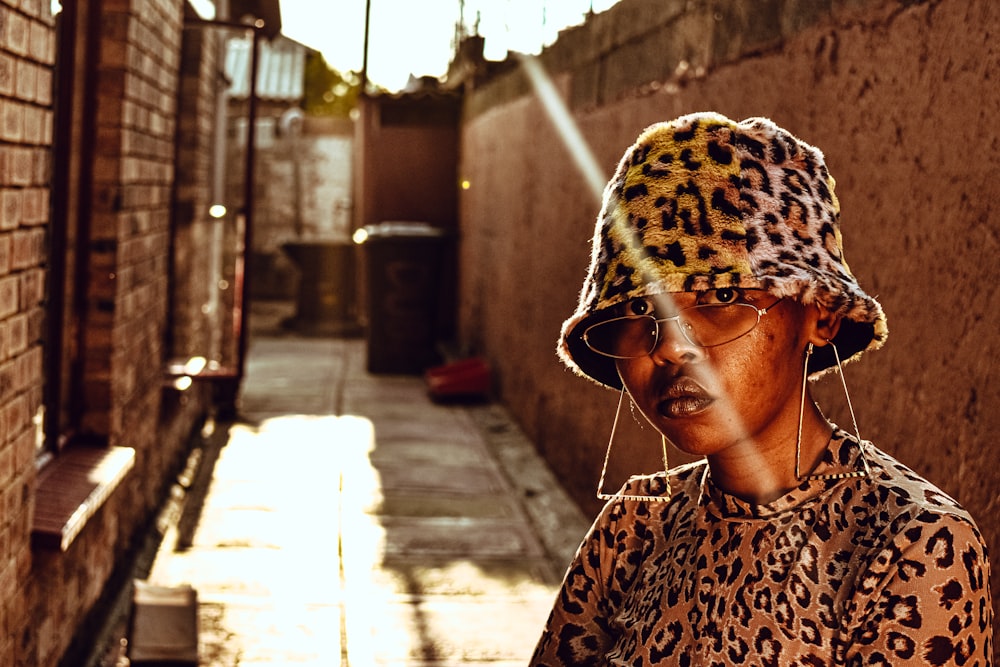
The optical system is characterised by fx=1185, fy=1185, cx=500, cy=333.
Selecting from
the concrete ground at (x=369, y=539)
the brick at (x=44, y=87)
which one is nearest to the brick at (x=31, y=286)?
the brick at (x=44, y=87)

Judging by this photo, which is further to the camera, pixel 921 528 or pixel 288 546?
pixel 288 546

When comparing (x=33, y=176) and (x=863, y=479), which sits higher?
(x=33, y=176)

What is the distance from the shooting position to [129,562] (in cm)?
498

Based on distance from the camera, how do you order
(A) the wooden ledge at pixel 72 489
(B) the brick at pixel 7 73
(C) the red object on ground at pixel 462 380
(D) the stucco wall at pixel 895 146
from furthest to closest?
1. (C) the red object on ground at pixel 462 380
2. (A) the wooden ledge at pixel 72 489
3. (B) the brick at pixel 7 73
4. (D) the stucco wall at pixel 895 146

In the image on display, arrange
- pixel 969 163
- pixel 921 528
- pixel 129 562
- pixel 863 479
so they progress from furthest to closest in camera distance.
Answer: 1. pixel 129 562
2. pixel 969 163
3. pixel 863 479
4. pixel 921 528

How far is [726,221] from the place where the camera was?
1483mm

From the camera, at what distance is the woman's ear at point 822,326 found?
161 cm

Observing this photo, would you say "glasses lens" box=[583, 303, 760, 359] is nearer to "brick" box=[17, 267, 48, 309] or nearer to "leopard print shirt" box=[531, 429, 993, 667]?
"leopard print shirt" box=[531, 429, 993, 667]

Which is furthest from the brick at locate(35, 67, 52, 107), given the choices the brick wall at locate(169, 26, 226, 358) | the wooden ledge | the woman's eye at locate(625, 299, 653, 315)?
the brick wall at locate(169, 26, 226, 358)

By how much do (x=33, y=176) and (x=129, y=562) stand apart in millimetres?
2447

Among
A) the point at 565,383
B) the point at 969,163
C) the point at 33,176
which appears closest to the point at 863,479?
the point at 969,163

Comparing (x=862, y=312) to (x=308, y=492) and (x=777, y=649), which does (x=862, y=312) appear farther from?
(x=308, y=492)

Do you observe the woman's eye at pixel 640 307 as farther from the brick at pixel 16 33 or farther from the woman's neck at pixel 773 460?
the brick at pixel 16 33

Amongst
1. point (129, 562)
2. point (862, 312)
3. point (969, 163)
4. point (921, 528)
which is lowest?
point (129, 562)
